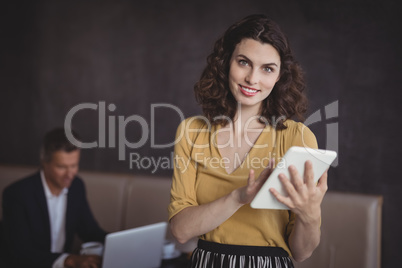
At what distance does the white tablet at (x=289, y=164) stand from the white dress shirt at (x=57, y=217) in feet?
5.43

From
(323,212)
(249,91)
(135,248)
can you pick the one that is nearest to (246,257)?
(249,91)

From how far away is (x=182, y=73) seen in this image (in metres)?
2.54

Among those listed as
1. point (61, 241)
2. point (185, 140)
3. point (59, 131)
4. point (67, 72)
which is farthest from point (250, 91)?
point (67, 72)

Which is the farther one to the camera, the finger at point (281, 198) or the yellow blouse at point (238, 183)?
the yellow blouse at point (238, 183)

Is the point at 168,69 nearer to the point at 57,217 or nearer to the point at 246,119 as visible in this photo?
the point at 57,217

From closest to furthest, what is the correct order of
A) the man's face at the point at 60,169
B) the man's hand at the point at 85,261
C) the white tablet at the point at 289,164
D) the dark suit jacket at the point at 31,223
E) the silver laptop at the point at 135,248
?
1. the white tablet at the point at 289,164
2. the silver laptop at the point at 135,248
3. the man's hand at the point at 85,261
4. the dark suit jacket at the point at 31,223
5. the man's face at the point at 60,169

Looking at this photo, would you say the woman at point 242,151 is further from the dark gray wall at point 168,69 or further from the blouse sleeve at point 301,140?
the dark gray wall at point 168,69

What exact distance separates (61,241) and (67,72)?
1181 millimetres

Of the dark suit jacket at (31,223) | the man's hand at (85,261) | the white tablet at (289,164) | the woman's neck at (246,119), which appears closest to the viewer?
the white tablet at (289,164)

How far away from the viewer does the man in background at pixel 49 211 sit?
200 centimetres

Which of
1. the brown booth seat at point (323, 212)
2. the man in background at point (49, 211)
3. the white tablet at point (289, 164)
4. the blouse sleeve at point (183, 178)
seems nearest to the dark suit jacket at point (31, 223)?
the man in background at point (49, 211)

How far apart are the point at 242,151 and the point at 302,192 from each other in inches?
8.7

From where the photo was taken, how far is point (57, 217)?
2.31 m

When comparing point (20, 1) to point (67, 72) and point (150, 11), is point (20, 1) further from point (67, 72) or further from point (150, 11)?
point (150, 11)
